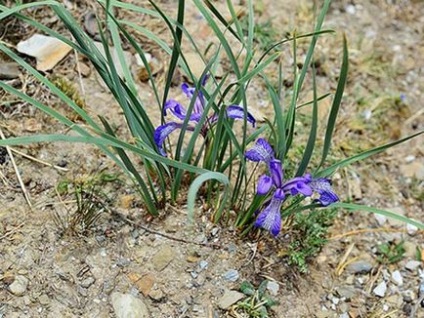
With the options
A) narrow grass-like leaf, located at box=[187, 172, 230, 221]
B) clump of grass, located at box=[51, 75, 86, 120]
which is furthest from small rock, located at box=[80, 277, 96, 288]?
clump of grass, located at box=[51, 75, 86, 120]

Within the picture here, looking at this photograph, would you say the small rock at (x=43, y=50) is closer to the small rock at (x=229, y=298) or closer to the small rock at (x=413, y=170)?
the small rock at (x=229, y=298)

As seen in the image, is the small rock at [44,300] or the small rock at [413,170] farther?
the small rock at [413,170]

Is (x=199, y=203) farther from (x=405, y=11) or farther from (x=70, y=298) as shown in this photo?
(x=405, y=11)

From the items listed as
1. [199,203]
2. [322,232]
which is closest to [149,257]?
[199,203]

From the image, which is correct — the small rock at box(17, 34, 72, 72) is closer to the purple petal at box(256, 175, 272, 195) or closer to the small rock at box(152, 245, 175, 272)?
the small rock at box(152, 245, 175, 272)

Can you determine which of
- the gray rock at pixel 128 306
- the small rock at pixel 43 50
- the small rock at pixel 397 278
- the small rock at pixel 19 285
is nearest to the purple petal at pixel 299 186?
the gray rock at pixel 128 306
